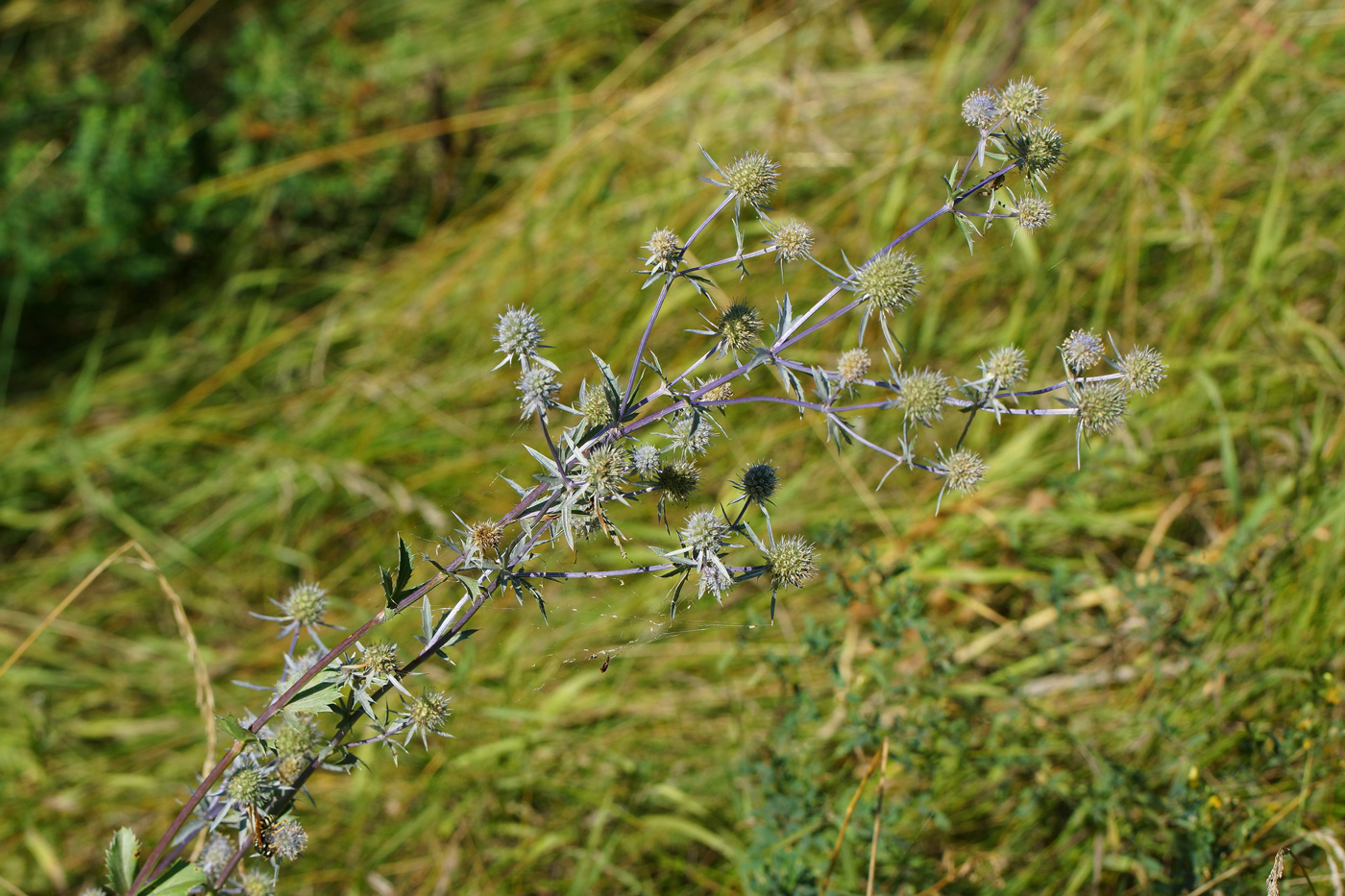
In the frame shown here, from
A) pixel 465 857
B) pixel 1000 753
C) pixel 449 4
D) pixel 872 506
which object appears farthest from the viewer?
pixel 449 4

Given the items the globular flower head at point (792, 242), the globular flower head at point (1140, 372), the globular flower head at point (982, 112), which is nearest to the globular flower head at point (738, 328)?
the globular flower head at point (792, 242)

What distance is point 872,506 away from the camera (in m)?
3.34

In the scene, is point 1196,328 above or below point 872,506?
above

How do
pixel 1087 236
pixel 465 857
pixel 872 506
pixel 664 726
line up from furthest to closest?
pixel 1087 236 < pixel 872 506 < pixel 664 726 < pixel 465 857

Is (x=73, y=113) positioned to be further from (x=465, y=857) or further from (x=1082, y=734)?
(x=1082, y=734)

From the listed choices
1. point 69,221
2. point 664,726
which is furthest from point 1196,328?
point 69,221

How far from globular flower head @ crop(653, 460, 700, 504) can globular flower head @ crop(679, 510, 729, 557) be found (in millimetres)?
51

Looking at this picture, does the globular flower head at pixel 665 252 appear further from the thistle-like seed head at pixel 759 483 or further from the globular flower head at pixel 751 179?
the thistle-like seed head at pixel 759 483

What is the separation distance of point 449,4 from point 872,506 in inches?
163

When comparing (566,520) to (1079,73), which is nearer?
(566,520)

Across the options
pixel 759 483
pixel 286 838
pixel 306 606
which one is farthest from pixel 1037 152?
pixel 286 838

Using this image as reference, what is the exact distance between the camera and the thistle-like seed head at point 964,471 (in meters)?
1.53

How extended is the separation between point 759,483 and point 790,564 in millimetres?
153

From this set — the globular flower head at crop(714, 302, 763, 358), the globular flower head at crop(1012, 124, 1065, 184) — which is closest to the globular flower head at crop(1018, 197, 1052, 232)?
the globular flower head at crop(1012, 124, 1065, 184)
